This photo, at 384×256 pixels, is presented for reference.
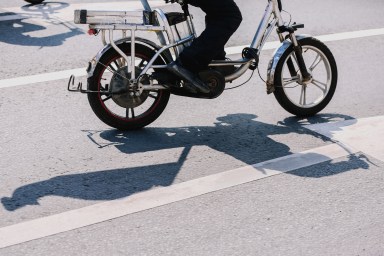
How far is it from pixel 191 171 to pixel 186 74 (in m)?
0.97

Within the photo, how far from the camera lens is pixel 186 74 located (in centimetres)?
642

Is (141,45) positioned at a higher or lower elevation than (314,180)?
higher

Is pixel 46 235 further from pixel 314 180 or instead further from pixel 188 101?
pixel 188 101

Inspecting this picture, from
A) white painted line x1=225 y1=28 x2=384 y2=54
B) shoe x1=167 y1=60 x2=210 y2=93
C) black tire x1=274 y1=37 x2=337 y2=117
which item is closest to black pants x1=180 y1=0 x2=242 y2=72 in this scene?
shoe x1=167 y1=60 x2=210 y2=93

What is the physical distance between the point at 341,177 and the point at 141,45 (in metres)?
2.05

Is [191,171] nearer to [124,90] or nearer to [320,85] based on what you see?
[124,90]

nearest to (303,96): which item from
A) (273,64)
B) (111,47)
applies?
(273,64)

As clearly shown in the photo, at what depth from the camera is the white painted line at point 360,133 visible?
6.35m

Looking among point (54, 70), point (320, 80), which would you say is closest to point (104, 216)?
point (320, 80)

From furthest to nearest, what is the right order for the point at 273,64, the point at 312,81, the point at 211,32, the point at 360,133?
1. the point at 312,81
2. the point at 273,64
3. the point at 360,133
4. the point at 211,32

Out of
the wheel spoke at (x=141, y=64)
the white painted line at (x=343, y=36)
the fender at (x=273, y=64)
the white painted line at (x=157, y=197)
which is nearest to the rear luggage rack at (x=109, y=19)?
the wheel spoke at (x=141, y=64)

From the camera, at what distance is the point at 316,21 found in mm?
10750

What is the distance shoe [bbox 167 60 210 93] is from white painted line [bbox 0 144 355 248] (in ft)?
3.08

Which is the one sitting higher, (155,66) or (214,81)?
(155,66)
